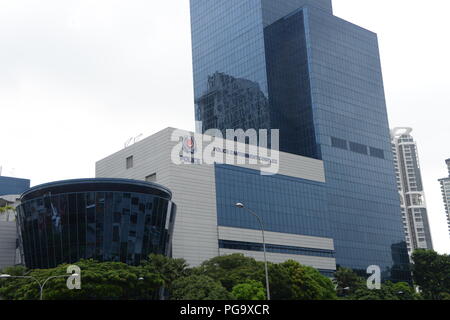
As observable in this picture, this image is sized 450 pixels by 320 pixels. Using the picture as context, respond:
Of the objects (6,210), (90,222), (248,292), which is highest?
(6,210)

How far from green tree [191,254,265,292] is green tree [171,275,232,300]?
6.18m

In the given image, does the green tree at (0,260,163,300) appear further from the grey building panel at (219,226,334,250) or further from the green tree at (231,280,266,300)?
the grey building panel at (219,226,334,250)

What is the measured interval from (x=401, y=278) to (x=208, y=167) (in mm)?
64596

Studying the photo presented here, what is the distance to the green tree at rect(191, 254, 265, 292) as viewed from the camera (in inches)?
3214

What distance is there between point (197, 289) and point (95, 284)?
12.0m

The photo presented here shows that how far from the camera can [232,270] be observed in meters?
84.1

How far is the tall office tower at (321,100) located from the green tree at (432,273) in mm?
14646

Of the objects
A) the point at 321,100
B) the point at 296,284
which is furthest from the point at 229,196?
the point at 321,100

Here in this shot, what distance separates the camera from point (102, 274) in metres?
69.6

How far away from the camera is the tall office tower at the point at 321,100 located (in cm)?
14700

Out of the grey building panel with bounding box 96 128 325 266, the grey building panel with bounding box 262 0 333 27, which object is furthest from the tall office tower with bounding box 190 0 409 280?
the grey building panel with bounding box 96 128 325 266

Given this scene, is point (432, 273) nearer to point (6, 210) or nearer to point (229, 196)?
point (229, 196)
